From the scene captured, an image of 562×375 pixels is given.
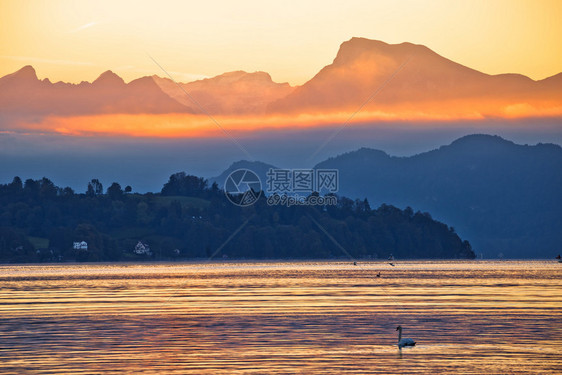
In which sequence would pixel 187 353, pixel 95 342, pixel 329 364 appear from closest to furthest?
1. pixel 329 364
2. pixel 187 353
3. pixel 95 342

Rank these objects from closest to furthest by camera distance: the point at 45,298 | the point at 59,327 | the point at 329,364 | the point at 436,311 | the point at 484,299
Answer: the point at 329,364, the point at 59,327, the point at 436,311, the point at 484,299, the point at 45,298

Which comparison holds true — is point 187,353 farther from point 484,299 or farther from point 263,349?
point 484,299

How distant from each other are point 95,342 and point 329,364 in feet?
67.1

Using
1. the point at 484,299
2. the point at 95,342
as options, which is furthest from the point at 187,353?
the point at 484,299

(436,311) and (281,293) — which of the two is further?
(281,293)

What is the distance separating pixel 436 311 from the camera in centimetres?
8950

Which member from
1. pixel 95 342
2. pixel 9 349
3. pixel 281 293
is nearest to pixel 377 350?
pixel 95 342

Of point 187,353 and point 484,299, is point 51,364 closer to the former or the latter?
point 187,353

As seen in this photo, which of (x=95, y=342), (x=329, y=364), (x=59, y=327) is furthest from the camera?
(x=59, y=327)

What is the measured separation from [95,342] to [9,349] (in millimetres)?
6397

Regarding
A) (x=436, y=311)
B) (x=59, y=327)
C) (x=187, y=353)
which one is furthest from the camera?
(x=436, y=311)

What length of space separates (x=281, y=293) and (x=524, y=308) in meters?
38.8

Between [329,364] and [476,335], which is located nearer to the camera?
[329,364]

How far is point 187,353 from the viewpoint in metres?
60.8
